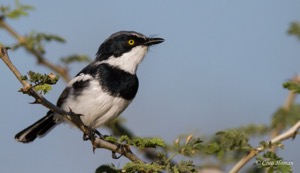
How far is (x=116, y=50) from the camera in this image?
5.90 metres

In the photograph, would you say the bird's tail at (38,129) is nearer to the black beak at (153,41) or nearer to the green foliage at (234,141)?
the black beak at (153,41)

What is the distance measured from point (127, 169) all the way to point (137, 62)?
10.3 feet

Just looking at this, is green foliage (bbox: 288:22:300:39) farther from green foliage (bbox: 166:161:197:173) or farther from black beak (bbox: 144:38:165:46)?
green foliage (bbox: 166:161:197:173)

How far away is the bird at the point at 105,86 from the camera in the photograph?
5.26 meters

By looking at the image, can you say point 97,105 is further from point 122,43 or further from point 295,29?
point 295,29

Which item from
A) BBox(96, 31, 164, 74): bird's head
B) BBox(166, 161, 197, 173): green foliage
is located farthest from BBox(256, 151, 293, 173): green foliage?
BBox(96, 31, 164, 74): bird's head

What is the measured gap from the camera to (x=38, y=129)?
230 inches

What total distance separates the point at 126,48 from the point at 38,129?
4.22 feet

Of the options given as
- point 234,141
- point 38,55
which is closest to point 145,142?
point 234,141

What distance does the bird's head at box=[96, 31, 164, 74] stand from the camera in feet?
19.0

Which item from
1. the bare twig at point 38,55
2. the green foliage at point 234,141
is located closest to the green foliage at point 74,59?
the bare twig at point 38,55

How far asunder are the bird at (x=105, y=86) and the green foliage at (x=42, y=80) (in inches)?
92.2

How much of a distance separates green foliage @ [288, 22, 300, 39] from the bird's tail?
2.69 m

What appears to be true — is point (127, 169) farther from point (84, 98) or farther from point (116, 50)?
point (116, 50)
